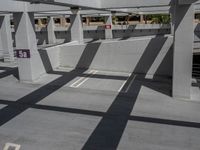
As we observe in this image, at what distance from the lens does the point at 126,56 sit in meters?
18.7

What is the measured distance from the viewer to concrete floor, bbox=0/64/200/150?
351 inches

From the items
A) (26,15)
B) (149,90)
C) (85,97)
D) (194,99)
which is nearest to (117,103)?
(85,97)

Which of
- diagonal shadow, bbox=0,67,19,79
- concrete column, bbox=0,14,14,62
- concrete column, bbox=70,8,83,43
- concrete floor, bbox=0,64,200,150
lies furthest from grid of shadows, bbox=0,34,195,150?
concrete column, bbox=0,14,14,62

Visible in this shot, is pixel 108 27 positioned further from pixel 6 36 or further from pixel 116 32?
pixel 6 36

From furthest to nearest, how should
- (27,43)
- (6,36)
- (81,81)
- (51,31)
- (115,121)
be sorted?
1. (51,31)
2. (6,36)
3. (81,81)
4. (27,43)
5. (115,121)

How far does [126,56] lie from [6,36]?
1118cm

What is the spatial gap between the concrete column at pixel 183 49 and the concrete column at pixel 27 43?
28.7ft

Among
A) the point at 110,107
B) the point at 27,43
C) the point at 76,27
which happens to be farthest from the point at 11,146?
the point at 76,27

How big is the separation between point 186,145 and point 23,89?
9.97 meters

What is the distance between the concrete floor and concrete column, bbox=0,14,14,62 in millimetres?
7364

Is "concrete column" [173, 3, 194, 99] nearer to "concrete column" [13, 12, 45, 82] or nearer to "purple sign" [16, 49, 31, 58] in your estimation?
"concrete column" [13, 12, 45, 82]

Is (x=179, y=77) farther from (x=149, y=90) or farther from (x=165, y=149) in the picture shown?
(x=165, y=149)

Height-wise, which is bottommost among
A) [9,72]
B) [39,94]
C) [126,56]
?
[39,94]

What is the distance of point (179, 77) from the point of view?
1314cm
